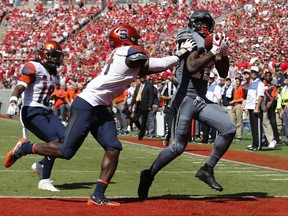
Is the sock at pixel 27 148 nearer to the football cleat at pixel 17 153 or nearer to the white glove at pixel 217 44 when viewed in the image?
the football cleat at pixel 17 153

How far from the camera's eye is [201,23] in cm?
791

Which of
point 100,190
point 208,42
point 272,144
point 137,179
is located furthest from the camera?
point 272,144

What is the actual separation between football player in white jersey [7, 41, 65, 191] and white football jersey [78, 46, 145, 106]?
1.18m

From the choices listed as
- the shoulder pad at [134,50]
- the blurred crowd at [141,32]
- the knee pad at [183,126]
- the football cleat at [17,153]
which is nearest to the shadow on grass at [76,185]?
the football cleat at [17,153]

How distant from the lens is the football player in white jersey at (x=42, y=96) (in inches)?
333

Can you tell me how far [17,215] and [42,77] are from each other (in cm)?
248

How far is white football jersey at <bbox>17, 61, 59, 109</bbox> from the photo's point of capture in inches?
336

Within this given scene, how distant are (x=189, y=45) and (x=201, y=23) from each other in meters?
0.52

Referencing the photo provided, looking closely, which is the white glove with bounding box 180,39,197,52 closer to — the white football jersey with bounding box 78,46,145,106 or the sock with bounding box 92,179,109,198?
the white football jersey with bounding box 78,46,145,106

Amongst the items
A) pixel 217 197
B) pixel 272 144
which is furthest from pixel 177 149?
pixel 272 144

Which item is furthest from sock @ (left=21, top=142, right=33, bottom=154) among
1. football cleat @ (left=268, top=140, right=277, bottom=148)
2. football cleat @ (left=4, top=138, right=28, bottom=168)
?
football cleat @ (left=268, top=140, right=277, bottom=148)

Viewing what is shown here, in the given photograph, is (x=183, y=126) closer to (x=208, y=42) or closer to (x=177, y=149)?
(x=177, y=149)

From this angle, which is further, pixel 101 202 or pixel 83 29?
pixel 83 29

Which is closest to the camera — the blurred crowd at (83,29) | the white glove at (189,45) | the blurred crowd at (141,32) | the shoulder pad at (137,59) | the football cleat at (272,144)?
the shoulder pad at (137,59)
